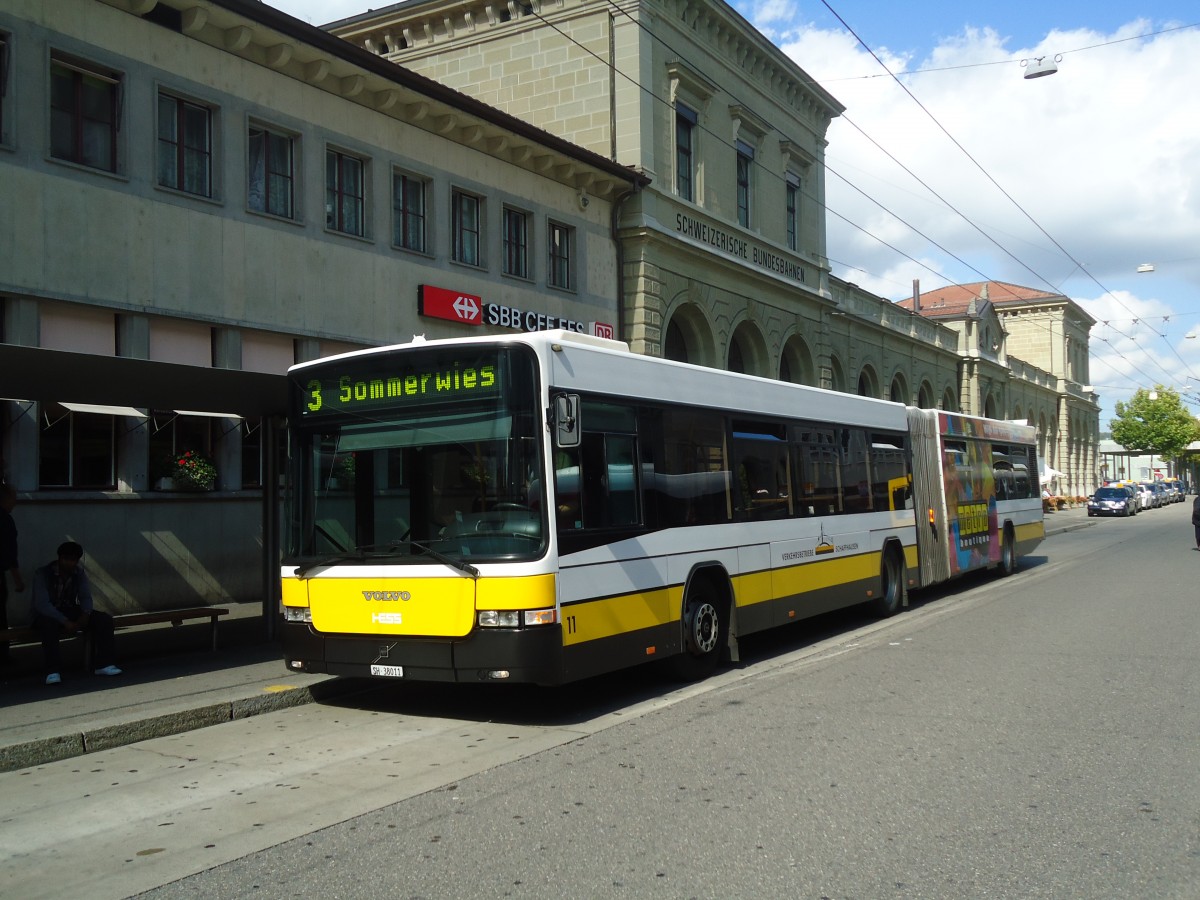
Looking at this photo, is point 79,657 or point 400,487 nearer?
point 400,487

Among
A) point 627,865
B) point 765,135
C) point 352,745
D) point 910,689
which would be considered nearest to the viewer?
point 627,865

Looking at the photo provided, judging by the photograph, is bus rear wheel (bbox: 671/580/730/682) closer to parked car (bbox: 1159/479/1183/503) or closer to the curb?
the curb

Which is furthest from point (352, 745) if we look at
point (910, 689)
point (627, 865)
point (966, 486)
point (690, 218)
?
point (690, 218)

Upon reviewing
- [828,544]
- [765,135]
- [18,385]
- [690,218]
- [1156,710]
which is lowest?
[1156,710]

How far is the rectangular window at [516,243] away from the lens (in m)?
21.5

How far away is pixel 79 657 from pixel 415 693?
383 cm

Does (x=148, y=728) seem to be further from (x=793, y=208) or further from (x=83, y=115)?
(x=793, y=208)

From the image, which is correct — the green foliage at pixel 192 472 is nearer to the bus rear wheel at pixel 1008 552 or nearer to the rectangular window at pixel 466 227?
the rectangular window at pixel 466 227

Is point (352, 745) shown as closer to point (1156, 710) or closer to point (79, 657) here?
point (79, 657)

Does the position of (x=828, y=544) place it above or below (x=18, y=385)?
below

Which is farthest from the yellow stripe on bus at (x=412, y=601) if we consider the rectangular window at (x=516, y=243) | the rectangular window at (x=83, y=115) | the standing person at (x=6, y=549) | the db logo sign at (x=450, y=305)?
the rectangular window at (x=516, y=243)

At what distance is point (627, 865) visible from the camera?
16.8 feet

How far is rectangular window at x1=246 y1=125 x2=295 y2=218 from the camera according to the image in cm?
1627

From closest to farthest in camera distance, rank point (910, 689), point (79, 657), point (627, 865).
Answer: point (627, 865), point (910, 689), point (79, 657)
